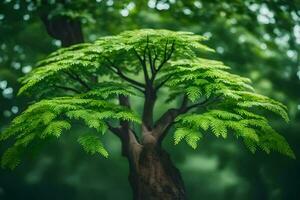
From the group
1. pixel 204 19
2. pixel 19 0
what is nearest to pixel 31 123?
pixel 19 0

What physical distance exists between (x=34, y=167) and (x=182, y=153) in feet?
15.4

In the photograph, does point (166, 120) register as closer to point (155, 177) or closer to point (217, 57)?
point (155, 177)

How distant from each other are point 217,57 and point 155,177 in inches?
209

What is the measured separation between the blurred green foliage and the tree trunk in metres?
1.54

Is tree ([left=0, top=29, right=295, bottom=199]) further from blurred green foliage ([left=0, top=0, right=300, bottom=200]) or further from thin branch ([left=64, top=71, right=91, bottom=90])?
blurred green foliage ([left=0, top=0, right=300, bottom=200])

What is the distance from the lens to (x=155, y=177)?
578 centimetres

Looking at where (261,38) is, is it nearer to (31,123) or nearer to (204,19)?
(204,19)

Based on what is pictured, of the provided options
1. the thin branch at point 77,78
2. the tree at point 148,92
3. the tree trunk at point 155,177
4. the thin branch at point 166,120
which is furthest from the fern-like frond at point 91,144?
the thin branch at point 166,120

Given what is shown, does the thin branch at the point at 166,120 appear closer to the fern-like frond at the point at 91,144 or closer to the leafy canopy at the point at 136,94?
the leafy canopy at the point at 136,94

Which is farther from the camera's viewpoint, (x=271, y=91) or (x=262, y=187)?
(x=262, y=187)

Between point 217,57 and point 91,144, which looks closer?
point 91,144

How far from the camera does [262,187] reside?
46.0 feet

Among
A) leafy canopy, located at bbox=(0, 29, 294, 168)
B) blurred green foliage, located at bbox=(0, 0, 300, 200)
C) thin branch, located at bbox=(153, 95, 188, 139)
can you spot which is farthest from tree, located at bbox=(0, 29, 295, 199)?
blurred green foliage, located at bbox=(0, 0, 300, 200)

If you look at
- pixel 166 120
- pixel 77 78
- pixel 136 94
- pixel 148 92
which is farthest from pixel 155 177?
pixel 77 78
